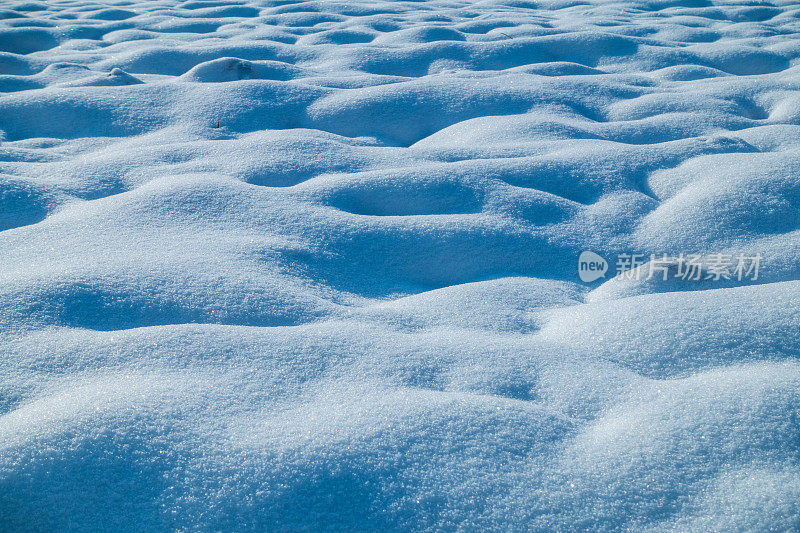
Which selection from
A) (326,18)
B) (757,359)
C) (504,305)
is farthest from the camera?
(326,18)

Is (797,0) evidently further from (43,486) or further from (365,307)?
(43,486)

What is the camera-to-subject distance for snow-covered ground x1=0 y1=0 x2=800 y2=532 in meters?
0.71

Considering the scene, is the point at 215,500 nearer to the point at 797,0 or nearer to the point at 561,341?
the point at 561,341

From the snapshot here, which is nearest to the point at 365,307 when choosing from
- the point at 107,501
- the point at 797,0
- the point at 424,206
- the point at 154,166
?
the point at 424,206

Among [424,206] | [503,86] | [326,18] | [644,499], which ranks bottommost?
[644,499]

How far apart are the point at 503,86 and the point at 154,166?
1.16 metres

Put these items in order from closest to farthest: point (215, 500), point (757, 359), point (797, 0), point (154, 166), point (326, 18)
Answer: point (215, 500), point (757, 359), point (154, 166), point (326, 18), point (797, 0)

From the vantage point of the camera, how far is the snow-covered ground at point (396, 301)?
707 mm

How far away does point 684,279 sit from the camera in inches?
44.1

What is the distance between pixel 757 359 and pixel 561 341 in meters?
0.29

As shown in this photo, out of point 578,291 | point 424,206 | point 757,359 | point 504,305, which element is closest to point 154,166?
point 424,206

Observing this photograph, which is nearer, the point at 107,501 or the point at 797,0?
the point at 107,501

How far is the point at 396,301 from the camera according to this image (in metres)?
1.13

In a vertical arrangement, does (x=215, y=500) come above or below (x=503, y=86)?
below
